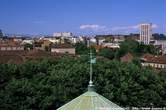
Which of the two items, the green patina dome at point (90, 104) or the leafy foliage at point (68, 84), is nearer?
the green patina dome at point (90, 104)

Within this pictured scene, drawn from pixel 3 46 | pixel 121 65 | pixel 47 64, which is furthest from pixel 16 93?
pixel 3 46

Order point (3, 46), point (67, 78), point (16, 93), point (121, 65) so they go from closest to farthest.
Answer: point (16, 93), point (67, 78), point (121, 65), point (3, 46)

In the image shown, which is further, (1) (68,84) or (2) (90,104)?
(1) (68,84)

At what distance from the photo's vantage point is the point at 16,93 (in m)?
28.8

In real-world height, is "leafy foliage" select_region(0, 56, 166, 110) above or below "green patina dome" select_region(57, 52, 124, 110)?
below

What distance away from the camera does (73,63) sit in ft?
115

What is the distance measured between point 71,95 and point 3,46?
93544 millimetres

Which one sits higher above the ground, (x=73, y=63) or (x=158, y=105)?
(x=73, y=63)

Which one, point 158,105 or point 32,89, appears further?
point 158,105

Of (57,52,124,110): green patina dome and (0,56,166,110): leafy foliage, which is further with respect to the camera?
(0,56,166,110): leafy foliage

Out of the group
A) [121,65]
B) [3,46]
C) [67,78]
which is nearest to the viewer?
[67,78]

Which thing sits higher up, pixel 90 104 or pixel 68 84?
pixel 90 104

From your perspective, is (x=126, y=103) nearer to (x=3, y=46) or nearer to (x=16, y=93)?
(x=16, y=93)

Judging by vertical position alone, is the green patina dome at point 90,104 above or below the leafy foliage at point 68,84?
above
